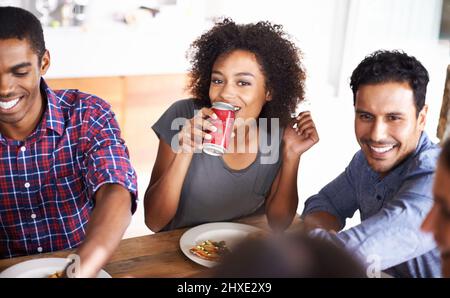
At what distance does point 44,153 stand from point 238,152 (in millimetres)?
512

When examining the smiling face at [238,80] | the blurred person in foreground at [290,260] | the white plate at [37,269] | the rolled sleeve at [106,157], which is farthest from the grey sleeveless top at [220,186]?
the blurred person in foreground at [290,260]

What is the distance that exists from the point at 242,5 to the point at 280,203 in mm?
1777

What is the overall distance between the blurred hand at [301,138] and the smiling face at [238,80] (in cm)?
15

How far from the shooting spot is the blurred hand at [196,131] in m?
1.14

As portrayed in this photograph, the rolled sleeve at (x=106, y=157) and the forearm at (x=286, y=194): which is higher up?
the rolled sleeve at (x=106, y=157)

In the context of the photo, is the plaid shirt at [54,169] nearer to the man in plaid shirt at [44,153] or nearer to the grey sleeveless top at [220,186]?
the man in plaid shirt at [44,153]

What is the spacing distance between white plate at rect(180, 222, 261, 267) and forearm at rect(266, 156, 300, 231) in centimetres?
17

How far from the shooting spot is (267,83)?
5.23 feet

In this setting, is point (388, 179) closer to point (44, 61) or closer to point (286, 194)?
point (286, 194)

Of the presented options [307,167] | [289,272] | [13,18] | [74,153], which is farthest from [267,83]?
[307,167]

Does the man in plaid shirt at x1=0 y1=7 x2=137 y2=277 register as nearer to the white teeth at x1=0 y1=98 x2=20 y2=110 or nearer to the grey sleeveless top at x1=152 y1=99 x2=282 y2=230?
the white teeth at x1=0 y1=98 x2=20 y2=110

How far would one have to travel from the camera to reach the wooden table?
1075 millimetres

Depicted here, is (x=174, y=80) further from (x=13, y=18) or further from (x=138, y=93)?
(x=13, y=18)

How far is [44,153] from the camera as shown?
129 cm
